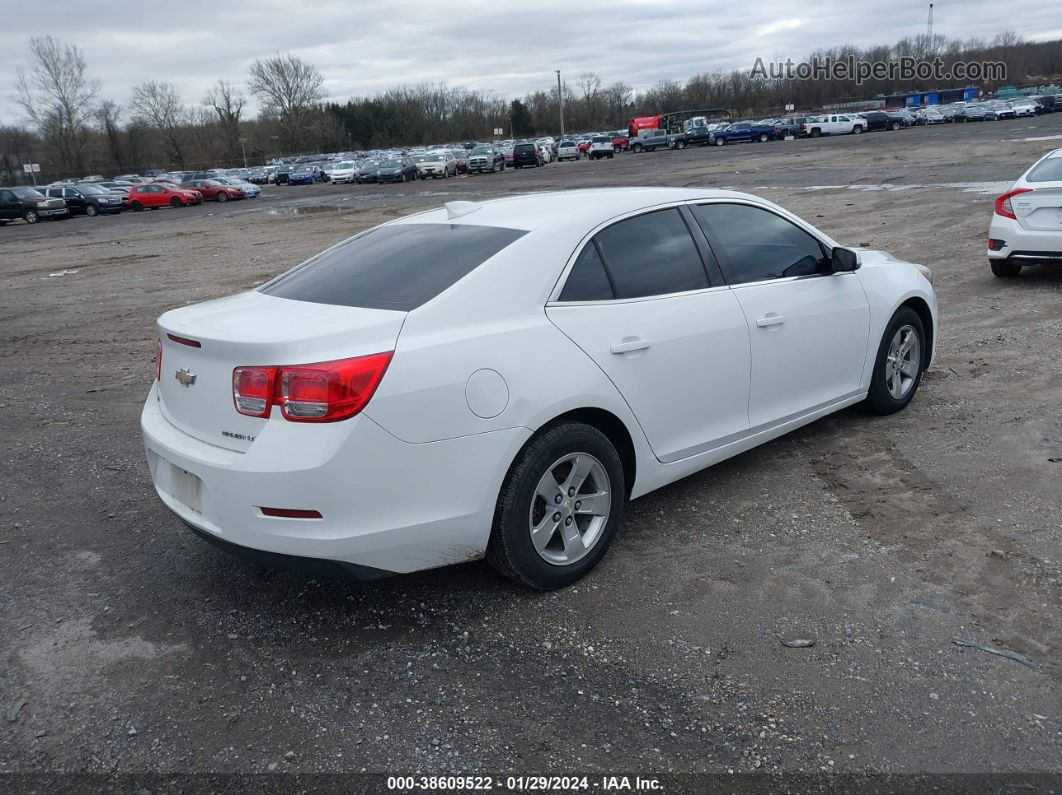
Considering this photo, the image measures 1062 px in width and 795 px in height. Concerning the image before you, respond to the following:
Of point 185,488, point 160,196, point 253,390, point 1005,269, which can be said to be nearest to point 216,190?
point 160,196

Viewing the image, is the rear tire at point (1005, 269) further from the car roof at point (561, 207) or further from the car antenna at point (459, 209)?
the car antenna at point (459, 209)

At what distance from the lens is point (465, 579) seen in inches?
161

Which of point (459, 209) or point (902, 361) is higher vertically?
point (459, 209)

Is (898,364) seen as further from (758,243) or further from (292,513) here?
(292,513)

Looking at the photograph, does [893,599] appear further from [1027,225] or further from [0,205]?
[0,205]

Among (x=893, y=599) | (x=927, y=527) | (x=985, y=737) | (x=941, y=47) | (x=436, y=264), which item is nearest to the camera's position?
(x=985, y=737)

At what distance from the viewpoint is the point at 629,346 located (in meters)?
3.99

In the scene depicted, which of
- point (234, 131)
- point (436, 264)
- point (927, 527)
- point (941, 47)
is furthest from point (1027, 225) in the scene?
point (941, 47)

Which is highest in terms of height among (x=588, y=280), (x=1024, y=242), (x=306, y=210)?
(x=588, y=280)

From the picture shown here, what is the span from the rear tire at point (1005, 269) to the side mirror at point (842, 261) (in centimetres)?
555

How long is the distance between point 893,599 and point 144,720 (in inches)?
117

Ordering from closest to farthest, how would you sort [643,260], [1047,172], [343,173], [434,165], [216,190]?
[643,260]
[1047,172]
[216,190]
[434,165]
[343,173]

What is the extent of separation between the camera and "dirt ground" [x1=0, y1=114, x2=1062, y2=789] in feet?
9.61

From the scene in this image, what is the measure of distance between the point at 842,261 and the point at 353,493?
11.0 ft
